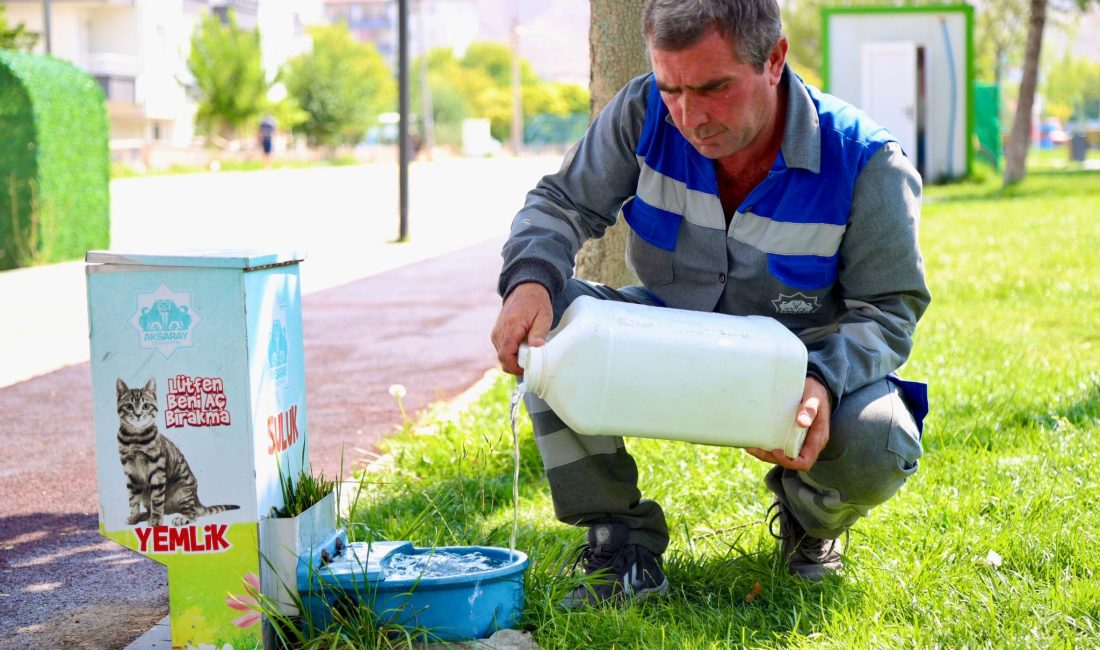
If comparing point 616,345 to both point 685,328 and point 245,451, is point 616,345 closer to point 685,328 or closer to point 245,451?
point 685,328

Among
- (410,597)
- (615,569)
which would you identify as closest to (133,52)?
(615,569)

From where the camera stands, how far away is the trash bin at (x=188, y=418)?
2461 millimetres

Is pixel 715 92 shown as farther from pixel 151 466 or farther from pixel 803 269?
pixel 151 466

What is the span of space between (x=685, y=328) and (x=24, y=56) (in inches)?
418

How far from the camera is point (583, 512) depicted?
9.93ft

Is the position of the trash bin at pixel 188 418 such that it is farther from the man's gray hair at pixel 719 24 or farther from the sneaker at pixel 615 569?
the man's gray hair at pixel 719 24

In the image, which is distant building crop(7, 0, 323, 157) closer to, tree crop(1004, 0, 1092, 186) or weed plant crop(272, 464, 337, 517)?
tree crop(1004, 0, 1092, 186)

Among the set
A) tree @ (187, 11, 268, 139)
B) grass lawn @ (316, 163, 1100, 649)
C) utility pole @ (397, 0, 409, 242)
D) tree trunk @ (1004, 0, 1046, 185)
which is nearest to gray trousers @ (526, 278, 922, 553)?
grass lawn @ (316, 163, 1100, 649)

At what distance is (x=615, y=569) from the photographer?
117 inches

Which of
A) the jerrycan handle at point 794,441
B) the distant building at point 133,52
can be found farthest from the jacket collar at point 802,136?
the distant building at point 133,52

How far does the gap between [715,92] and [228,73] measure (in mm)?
49252

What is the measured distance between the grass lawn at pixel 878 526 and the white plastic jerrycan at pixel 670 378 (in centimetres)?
41

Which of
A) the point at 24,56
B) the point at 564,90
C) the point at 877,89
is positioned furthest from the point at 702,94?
the point at 564,90

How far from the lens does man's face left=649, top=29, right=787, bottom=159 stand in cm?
263
